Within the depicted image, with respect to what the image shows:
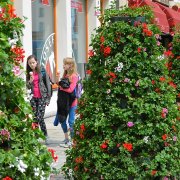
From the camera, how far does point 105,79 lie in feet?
17.6

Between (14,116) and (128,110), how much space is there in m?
2.14

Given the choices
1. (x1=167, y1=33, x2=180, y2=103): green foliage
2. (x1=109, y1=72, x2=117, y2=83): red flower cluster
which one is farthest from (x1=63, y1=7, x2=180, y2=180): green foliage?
(x1=167, y1=33, x2=180, y2=103): green foliage

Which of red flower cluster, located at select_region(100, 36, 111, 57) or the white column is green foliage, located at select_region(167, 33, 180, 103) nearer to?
the white column

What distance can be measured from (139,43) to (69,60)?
437 cm

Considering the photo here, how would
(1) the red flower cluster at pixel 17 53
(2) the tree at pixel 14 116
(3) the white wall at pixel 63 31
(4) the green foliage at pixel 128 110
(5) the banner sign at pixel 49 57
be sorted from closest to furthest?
1. (2) the tree at pixel 14 116
2. (1) the red flower cluster at pixel 17 53
3. (4) the green foliage at pixel 128 110
4. (5) the banner sign at pixel 49 57
5. (3) the white wall at pixel 63 31

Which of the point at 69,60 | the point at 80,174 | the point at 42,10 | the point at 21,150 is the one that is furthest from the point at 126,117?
the point at 42,10

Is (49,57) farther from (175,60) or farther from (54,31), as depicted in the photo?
(175,60)

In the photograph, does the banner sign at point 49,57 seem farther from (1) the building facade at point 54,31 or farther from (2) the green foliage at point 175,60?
(2) the green foliage at point 175,60

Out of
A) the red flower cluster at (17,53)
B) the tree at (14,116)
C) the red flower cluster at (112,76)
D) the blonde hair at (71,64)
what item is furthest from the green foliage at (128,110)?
the blonde hair at (71,64)

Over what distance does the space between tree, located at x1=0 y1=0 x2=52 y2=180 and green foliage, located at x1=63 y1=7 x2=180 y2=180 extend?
1886mm

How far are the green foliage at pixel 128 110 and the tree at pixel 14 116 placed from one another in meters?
1.89

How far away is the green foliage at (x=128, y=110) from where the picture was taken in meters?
5.28

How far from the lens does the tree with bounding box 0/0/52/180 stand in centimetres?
322

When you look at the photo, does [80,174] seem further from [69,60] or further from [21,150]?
[69,60]
